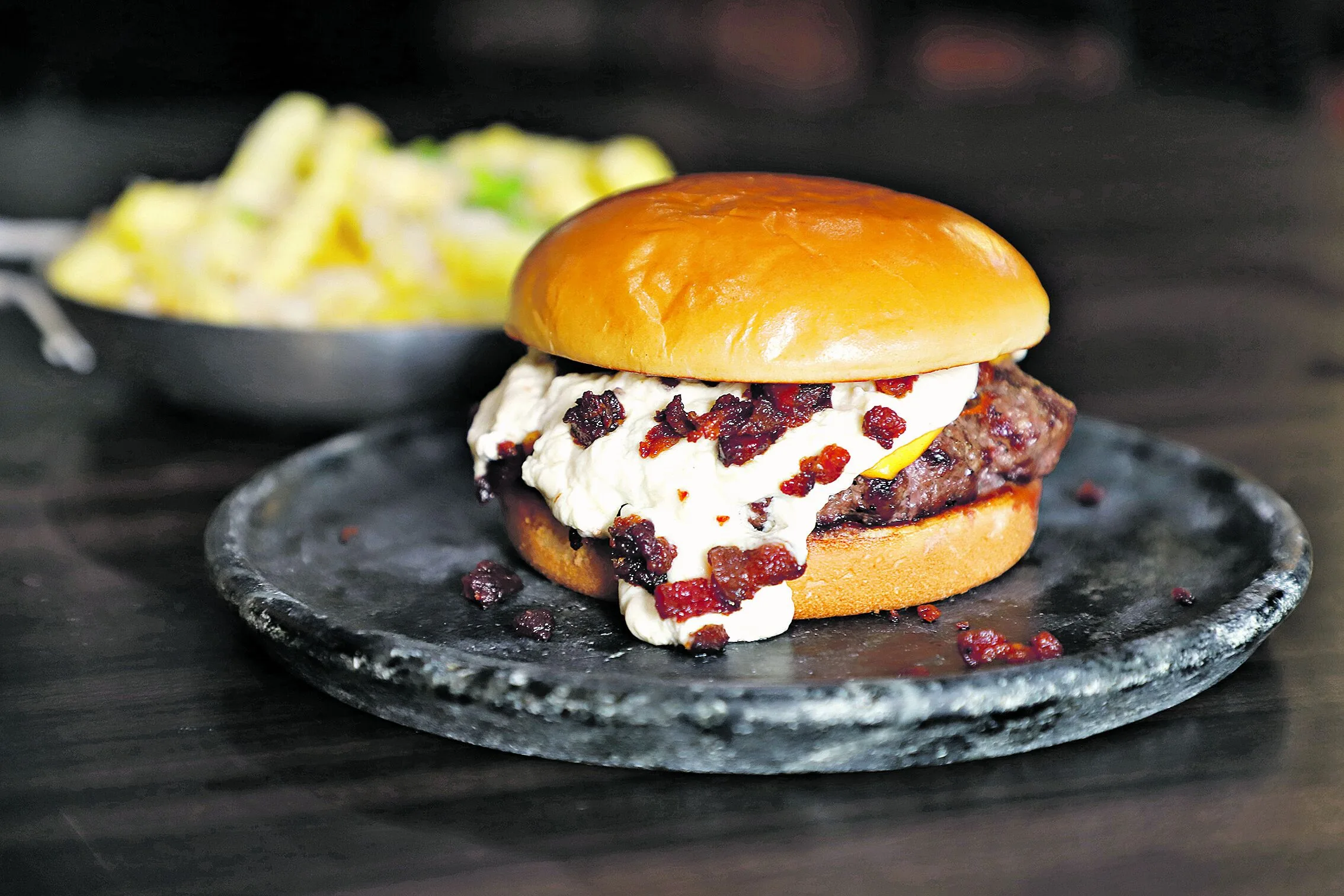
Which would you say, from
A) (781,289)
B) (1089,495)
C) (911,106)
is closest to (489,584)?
(781,289)

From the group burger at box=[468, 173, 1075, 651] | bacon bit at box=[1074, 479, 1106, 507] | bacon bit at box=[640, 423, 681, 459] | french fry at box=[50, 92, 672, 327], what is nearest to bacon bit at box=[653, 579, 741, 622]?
burger at box=[468, 173, 1075, 651]

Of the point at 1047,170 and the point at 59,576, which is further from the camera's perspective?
the point at 1047,170

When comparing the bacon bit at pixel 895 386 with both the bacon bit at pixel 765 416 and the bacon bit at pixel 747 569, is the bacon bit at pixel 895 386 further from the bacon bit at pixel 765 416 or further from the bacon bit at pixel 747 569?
the bacon bit at pixel 747 569

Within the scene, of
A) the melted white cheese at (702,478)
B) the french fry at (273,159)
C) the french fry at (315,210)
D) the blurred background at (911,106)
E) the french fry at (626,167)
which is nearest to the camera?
the melted white cheese at (702,478)

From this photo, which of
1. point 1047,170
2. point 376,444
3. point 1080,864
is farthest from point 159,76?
point 1080,864

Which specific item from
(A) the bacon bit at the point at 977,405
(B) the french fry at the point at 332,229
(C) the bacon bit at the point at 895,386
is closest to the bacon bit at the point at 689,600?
(C) the bacon bit at the point at 895,386

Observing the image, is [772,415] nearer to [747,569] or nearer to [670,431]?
[670,431]

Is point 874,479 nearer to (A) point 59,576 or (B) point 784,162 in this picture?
(A) point 59,576
